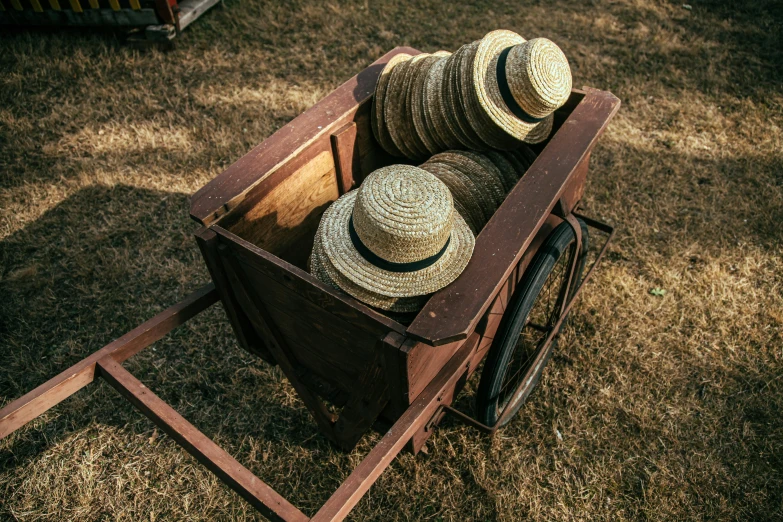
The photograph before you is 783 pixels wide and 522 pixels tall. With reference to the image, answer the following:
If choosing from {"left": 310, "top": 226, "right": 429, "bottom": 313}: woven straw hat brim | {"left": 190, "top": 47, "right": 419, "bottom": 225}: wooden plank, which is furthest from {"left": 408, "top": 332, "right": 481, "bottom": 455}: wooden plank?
{"left": 190, "top": 47, "right": 419, "bottom": 225}: wooden plank

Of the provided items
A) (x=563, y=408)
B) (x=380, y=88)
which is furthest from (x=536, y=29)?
(x=563, y=408)

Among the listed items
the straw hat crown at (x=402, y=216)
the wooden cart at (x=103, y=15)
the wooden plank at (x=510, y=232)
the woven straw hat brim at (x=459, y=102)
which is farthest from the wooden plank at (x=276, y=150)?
the wooden cart at (x=103, y=15)

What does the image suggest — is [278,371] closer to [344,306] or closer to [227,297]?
[227,297]

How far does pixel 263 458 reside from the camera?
2.75 m

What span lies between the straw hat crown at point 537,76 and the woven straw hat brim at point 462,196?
0.44 meters

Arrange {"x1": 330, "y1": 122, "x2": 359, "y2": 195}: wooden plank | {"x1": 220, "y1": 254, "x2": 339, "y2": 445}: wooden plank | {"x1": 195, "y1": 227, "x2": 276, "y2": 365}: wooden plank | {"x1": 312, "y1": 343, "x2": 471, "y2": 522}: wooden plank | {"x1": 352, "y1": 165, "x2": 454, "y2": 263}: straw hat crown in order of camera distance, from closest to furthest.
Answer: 1. {"x1": 312, "y1": 343, "x2": 471, "y2": 522}: wooden plank
2. {"x1": 352, "y1": 165, "x2": 454, "y2": 263}: straw hat crown
3. {"x1": 195, "y1": 227, "x2": 276, "y2": 365}: wooden plank
4. {"x1": 220, "y1": 254, "x2": 339, "y2": 445}: wooden plank
5. {"x1": 330, "y1": 122, "x2": 359, "y2": 195}: wooden plank

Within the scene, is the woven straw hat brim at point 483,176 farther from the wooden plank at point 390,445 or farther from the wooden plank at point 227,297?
the wooden plank at point 227,297

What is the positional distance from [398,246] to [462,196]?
762 mm

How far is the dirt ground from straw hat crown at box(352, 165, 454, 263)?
4.53ft

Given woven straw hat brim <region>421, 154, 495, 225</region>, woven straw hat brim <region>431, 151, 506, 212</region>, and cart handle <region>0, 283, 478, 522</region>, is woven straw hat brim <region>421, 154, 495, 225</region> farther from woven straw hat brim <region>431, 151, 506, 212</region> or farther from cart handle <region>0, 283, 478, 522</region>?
cart handle <region>0, 283, 478, 522</region>

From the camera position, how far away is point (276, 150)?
2371 mm

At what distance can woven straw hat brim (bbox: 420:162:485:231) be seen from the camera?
2.47 meters

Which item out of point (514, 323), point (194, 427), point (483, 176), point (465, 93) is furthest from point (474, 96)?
point (194, 427)

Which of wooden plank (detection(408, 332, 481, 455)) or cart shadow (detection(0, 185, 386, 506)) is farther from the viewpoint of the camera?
cart shadow (detection(0, 185, 386, 506))
